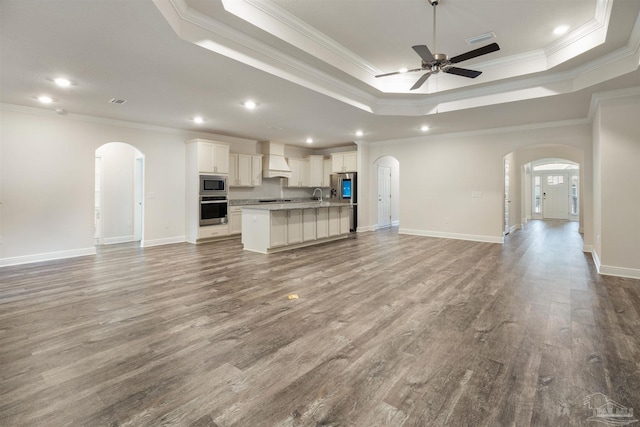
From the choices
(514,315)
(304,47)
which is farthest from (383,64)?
(514,315)

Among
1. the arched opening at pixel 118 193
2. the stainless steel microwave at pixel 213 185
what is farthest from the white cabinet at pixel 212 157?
the arched opening at pixel 118 193

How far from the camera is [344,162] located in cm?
956

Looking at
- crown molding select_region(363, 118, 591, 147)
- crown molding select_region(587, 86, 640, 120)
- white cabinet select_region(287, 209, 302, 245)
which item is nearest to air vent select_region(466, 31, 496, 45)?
crown molding select_region(587, 86, 640, 120)

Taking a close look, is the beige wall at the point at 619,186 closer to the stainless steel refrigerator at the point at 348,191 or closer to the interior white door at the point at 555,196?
the stainless steel refrigerator at the point at 348,191

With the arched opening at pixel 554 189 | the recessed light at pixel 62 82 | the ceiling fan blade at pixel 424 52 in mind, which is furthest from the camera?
the arched opening at pixel 554 189

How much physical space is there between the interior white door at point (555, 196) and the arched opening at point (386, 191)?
6884 millimetres

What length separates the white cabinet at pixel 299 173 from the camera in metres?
9.85

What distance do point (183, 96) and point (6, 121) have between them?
318 cm

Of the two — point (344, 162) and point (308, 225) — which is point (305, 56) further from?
point (344, 162)

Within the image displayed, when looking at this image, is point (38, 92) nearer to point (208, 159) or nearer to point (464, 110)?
point (208, 159)

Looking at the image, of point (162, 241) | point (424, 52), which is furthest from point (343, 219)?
point (424, 52)

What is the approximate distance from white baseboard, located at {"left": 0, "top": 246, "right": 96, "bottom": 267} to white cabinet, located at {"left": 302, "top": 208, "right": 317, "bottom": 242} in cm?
428

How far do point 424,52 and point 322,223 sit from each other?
14.9ft

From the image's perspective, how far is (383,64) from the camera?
15.8 ft
